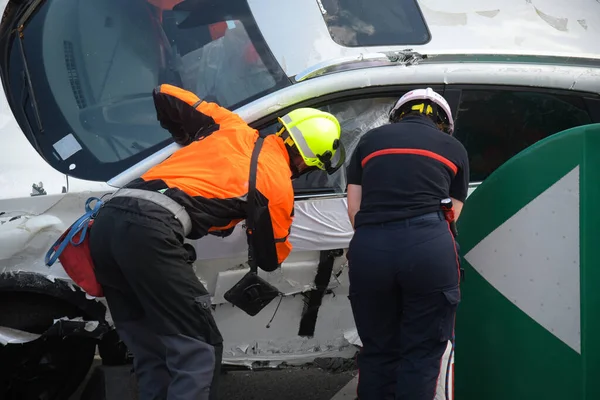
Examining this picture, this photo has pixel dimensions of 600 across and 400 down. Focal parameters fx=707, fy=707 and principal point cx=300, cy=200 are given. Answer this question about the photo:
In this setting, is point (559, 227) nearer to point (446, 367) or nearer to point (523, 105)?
point (446, 367)

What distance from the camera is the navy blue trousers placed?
9.23 ft

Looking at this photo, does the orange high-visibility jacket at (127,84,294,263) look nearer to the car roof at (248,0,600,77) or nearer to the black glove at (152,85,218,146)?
the black glove at (152,85,218,146)

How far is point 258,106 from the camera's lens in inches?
131

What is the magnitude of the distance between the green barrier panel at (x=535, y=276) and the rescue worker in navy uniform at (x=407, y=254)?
22 centimetres

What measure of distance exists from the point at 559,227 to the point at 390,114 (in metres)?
0.93

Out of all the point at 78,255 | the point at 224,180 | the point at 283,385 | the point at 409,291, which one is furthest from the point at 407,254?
the point at 283,385

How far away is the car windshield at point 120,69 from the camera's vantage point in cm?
344

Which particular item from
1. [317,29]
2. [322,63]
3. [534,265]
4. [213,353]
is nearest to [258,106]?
[322,63]

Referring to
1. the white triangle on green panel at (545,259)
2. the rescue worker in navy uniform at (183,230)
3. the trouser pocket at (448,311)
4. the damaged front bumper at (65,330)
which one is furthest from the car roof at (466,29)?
the damaged front bumper at (65,330)

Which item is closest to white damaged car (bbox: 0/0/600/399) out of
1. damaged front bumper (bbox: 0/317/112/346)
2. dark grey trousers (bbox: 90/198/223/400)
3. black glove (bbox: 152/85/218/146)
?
damaged front bumper (bbox: 0/317/112/346)

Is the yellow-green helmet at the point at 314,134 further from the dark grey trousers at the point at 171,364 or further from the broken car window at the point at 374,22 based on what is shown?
the dark grey trousers at the point at 171,364

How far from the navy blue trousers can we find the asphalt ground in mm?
1005

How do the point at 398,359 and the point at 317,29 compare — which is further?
the point at 317,29

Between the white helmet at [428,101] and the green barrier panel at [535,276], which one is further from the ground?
the white helmet at [428,101]
